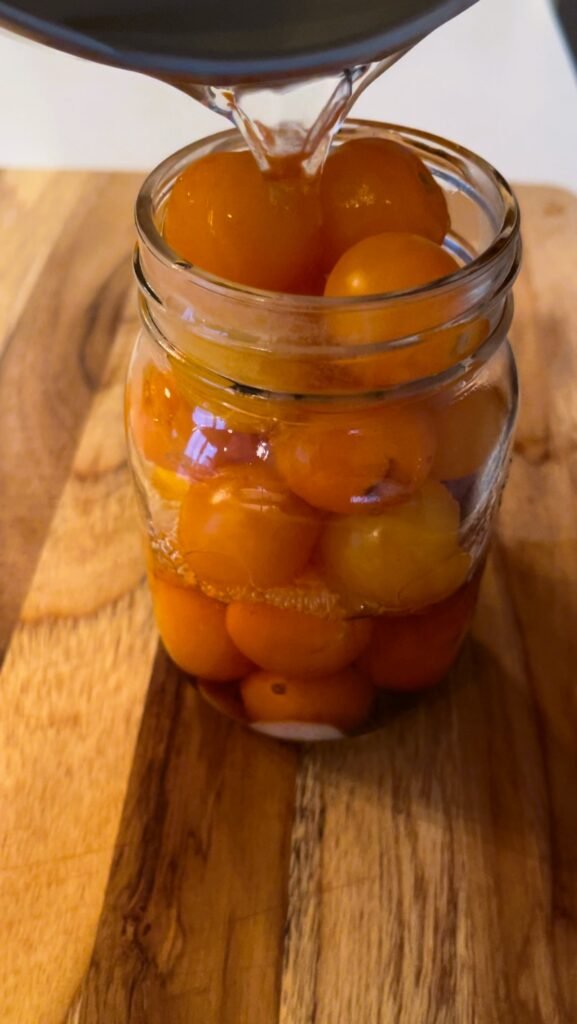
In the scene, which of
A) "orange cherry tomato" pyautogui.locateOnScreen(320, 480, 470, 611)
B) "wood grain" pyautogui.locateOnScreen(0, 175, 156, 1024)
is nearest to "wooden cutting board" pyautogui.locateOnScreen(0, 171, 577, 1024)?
"wood grain" pyautogui.locateOnScreen(0, 175, 156, 1024)

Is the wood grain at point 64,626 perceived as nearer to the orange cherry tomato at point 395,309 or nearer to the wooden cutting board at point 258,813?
the wooden cutting board at point 258,813

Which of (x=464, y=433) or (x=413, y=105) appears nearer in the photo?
(x=464, y=433)

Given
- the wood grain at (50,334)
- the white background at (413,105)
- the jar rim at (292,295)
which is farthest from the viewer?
the white background at (413,105)

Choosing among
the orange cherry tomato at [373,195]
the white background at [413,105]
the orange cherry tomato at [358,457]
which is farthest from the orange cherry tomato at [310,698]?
the white background at [413,105]

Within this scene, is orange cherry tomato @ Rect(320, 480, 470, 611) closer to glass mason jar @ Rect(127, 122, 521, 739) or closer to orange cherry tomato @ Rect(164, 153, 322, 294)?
glass mason jar @ Rect(127, 122, 521, 739)

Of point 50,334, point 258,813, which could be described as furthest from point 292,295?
point 50,334

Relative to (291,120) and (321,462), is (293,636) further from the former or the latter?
(291,120)

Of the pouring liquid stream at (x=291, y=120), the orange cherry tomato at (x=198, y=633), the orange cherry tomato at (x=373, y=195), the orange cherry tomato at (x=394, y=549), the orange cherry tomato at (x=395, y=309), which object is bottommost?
the orange cherry tomato at (x=198, y=633)
